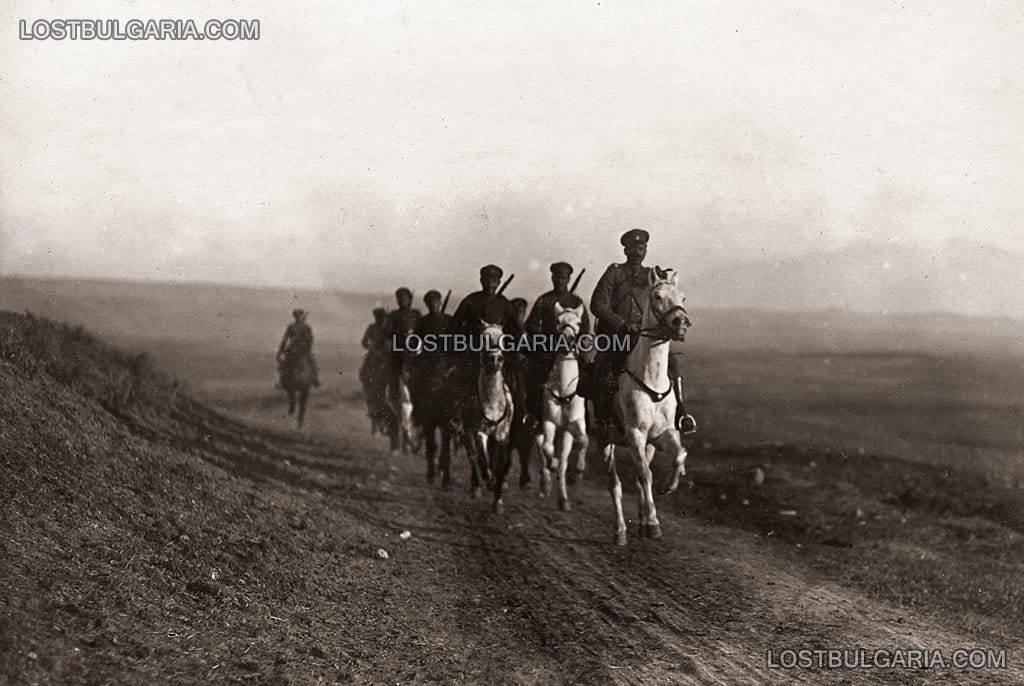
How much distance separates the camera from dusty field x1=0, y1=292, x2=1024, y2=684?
4.80 metres

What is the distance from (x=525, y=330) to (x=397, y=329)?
2.66 metres

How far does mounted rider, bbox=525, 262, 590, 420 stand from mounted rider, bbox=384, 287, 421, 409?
2.23 metres

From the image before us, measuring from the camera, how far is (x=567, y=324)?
6.94m

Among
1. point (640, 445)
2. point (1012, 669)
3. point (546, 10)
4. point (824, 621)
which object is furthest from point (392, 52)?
point (1012, 669)

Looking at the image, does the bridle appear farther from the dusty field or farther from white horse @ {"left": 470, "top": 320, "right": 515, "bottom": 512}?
the dusty field

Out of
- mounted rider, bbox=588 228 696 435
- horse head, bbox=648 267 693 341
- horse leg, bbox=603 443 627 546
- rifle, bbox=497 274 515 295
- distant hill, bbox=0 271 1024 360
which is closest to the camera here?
horse head, bbox=648 267 693 341

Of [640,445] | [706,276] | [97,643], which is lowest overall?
[97,643]

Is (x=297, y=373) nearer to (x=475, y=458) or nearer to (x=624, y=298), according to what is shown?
(x=475, y=458)

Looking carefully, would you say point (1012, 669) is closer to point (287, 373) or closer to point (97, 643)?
point (97, 643)

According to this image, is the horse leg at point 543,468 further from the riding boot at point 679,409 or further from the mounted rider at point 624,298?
the riding boot at point 679,409

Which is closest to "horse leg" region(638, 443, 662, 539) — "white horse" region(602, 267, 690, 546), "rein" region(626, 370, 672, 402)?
"white horse" region(602, 267, 690, 546)

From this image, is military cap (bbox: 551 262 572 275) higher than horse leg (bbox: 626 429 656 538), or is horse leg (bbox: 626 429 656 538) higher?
military cap (bbox: 551 262 572 275)

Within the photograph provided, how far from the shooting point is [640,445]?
20.8 ft

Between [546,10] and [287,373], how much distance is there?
698 cm
